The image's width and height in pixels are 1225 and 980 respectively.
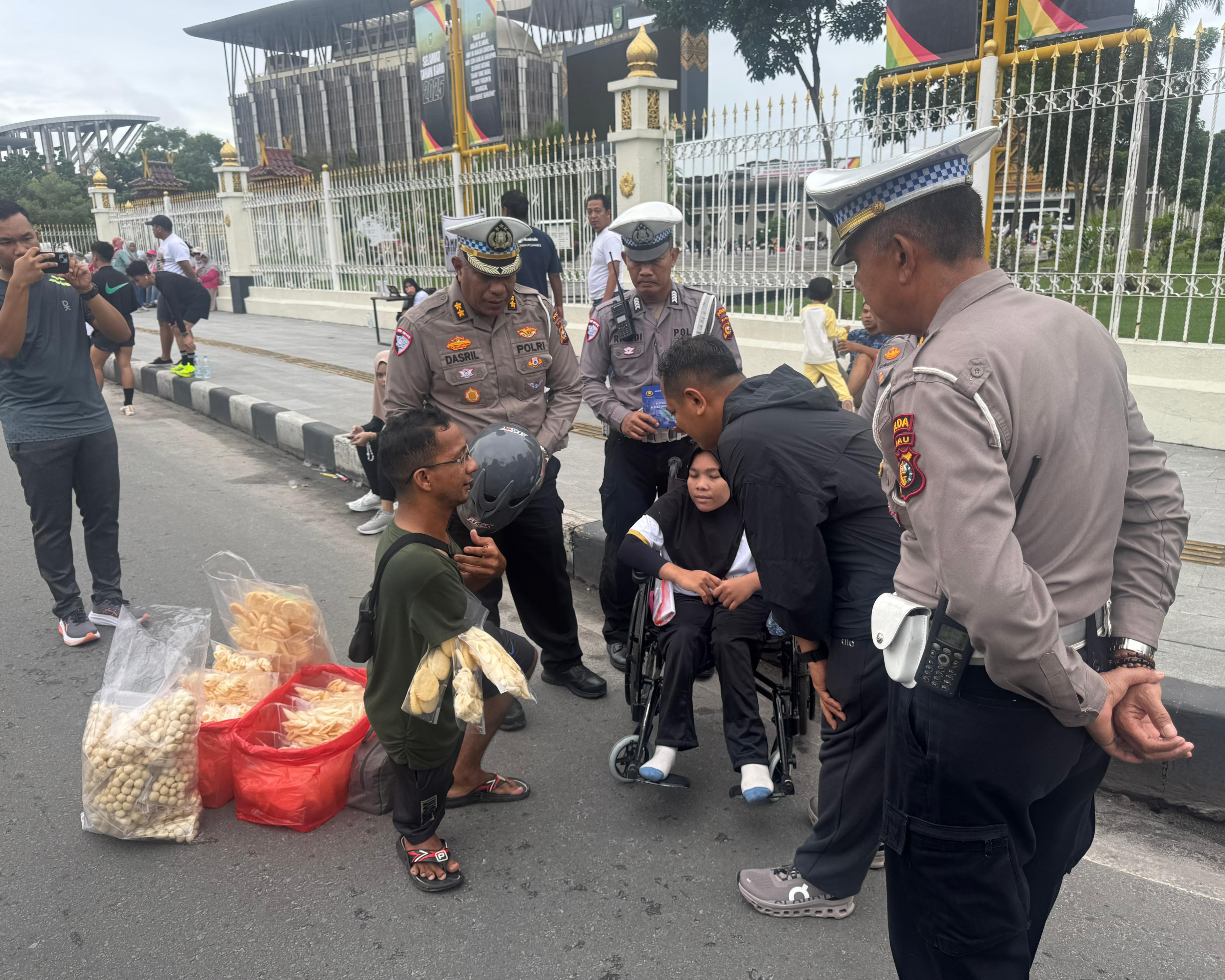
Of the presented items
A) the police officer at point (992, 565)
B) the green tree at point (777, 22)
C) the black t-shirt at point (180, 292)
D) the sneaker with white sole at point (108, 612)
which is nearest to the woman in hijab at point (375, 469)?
the sneaker with white sole at point (108, 612)

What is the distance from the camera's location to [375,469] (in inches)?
195

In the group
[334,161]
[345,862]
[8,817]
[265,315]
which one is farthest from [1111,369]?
[334,161]

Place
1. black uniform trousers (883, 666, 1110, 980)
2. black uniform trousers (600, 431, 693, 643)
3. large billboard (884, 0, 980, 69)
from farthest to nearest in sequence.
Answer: large billboard (884, 0, 980, 69) < black uniform trousers (600, 431, 693, 643) < black uniform trousers (883, 666, 1110, 980)

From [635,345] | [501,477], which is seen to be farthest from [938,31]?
[501,477]

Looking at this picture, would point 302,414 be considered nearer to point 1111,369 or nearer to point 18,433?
point 18,433

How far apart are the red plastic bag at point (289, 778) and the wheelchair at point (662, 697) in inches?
33.5

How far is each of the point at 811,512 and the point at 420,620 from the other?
3.35 feet

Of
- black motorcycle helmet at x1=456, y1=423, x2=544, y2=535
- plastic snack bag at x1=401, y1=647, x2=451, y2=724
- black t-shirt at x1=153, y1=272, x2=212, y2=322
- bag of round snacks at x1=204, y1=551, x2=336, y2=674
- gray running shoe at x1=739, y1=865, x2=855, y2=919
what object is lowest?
gray running shoe at x1=739, y1=865, x2=855, y2=919

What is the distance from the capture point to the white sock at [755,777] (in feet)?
8.57

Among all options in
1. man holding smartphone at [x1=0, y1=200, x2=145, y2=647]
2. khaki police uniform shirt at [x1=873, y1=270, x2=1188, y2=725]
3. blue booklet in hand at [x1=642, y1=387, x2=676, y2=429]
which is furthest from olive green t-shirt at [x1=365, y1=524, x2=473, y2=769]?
man holding smartphone at [x1=0, y1=200, x2=145, y2=647]

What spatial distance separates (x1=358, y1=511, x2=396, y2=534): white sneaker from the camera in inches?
217

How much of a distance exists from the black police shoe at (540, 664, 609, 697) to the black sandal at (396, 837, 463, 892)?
3.64 feet

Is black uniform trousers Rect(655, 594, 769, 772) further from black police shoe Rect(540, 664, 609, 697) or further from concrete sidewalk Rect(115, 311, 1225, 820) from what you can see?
concrete sidewalk Rect(115, 311, 1225, 820)

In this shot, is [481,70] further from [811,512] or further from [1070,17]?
[811,512]
